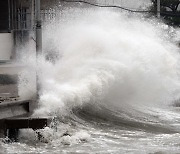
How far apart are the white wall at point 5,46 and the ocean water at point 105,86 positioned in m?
1.76

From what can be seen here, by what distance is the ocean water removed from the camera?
14742 mm

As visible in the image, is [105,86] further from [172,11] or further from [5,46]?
[172,11]

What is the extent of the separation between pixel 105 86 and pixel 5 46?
318 inches

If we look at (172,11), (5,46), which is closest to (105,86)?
(5,46)

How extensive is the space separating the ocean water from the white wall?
69.4 inches

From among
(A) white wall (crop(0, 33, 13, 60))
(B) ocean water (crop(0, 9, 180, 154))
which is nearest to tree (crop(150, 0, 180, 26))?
(B) ocean water (crop(0, 9, 180, 154))

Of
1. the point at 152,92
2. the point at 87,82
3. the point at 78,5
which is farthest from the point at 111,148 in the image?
the point at 78,5

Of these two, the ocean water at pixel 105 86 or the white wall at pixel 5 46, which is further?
the white wall at pixel 5 46

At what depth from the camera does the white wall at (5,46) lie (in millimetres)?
27578

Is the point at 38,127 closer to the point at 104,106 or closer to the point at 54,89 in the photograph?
the point at 54,89

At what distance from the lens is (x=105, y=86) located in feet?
70.0

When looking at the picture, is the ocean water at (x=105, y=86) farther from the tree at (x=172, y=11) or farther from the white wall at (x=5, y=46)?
the tree at (x=172, y=11)

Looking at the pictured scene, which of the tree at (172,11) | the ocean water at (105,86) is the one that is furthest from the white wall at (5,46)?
the tree at (172,11)

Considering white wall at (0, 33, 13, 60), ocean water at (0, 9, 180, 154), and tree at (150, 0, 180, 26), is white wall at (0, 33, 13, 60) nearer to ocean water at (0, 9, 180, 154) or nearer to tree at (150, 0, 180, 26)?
ocean water at (0, 9, 180, 154)
